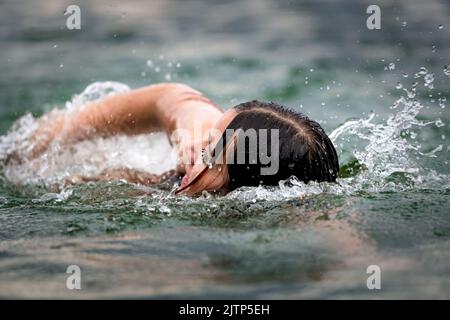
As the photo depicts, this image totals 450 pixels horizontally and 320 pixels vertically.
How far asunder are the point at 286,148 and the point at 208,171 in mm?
340

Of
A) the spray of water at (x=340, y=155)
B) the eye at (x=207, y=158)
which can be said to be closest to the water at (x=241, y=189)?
the spray of water at (x=340, y=155)

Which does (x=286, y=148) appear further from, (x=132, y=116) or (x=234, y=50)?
(x=234, y=50)

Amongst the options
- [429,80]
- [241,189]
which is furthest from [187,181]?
[429,80]

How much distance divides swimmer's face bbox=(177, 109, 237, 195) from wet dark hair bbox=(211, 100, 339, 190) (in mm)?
39

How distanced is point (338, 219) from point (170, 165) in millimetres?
1525

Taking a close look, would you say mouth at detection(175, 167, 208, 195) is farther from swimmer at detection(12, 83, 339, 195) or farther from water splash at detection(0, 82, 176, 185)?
water splash at detection(0, 82, 176, 185)

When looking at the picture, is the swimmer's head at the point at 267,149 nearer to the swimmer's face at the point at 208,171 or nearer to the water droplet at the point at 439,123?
the swimmer's face at the point at 208,171

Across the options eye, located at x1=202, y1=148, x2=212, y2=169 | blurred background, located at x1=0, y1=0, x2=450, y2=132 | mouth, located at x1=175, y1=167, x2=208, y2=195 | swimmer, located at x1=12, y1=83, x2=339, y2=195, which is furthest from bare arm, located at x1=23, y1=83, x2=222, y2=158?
blurred background, located at x1=0, y1=0, x2=450, y2=132

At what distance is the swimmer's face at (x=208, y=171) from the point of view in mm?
3006

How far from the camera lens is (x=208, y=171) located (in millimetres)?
3047

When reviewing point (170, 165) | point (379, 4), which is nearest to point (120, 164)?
point (170, 165)

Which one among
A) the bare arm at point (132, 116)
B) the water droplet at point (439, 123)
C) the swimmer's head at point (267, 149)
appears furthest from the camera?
the water droplet at point (439, 123)

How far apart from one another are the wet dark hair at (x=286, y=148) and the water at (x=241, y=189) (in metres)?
0.07
